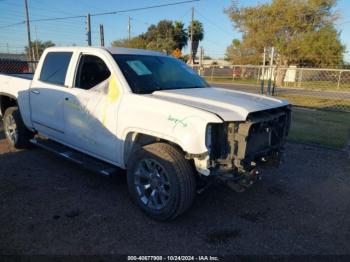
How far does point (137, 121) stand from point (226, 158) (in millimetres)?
1082

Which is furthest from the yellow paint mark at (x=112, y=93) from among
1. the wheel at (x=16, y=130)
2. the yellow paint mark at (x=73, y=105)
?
the wheel at (x=16, y=130)

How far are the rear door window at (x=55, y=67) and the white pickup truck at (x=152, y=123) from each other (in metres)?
0.02

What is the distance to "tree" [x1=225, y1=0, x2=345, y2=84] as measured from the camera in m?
33.5

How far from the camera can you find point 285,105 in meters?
3.88

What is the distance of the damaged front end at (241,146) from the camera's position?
10.2 ft

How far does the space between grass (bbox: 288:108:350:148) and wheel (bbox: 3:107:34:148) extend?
18.9 feet

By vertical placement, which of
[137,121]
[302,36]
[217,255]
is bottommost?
[217,255]

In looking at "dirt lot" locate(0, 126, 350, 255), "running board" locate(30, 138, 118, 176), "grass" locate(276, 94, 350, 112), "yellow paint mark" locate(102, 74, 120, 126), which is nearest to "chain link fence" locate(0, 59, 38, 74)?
"running board" locate(30, 138, 118, 176)

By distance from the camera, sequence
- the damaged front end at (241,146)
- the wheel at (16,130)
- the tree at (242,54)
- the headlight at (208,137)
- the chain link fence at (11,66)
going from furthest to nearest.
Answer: the tree at (242,54) < the chain link fence at (11,66) < the wheel at (16,130) < the damaged front end at (241,146) < the headlight at (208,137)

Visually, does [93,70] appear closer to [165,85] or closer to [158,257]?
[165,85]

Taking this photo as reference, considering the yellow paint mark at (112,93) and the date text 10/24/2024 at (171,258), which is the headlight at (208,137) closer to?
the date text 10/24/2024 at (171,258)

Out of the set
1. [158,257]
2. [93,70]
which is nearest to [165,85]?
[93,70]

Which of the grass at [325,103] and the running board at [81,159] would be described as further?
the grass at [325,103]

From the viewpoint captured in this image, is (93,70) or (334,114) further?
(334,114)
